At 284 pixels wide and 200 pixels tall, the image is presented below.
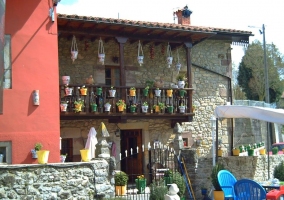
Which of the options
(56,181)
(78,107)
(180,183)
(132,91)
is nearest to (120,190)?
(180,183)

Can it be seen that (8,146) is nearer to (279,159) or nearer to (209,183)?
(209,183)

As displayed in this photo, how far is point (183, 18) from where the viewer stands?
59.5ft

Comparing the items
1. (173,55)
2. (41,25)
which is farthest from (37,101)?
(173,55)

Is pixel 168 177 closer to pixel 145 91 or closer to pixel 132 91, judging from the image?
pixel 132 91

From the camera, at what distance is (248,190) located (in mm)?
9383

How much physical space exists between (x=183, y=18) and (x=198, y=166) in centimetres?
763

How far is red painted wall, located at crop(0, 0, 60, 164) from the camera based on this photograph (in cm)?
1046

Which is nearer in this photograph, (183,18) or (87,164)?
(87,164)

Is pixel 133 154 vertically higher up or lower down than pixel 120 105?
lower down

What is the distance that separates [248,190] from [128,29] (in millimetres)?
6968

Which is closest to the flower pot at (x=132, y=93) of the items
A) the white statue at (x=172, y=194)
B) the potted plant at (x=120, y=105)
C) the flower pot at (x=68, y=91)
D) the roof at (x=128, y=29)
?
the potted plant at (x=120, y=105)

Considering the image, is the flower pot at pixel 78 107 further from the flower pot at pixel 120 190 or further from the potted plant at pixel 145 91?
the flower pot at pixel 120 190

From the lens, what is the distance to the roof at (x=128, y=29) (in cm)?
1317

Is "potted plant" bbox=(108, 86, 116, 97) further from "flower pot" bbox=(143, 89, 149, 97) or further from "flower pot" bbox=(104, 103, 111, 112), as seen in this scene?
"flower pot" bbox=(143, 89, 149, 97)
